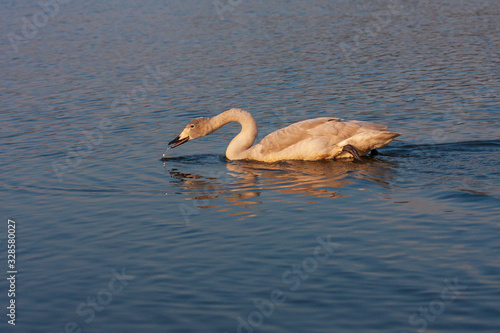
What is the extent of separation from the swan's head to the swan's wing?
1.68m

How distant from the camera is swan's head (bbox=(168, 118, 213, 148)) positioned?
14.9m

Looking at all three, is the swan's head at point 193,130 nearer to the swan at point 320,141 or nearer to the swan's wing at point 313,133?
the swan at point 320,141

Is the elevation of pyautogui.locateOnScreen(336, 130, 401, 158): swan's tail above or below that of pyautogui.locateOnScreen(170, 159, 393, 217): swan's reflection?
above

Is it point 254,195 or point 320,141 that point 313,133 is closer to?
point 320,141

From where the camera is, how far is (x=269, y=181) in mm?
12602

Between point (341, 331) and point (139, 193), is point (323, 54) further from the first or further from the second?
point (341, 331)

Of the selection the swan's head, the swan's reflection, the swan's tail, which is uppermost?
the swan's head

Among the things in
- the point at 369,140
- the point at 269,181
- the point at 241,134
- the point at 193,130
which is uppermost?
the point at 193,130

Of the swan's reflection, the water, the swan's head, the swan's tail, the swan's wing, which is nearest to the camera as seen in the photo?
the water

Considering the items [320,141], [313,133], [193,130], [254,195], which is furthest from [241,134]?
[254,195]

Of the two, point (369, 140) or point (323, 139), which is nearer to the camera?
point (369, 140)

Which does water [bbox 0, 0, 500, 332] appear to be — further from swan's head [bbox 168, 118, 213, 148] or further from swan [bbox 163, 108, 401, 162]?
swan's head [bbox 168, 118, 213, 148]

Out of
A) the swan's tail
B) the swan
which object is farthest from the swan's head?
the swan's tail

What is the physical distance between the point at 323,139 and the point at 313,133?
0.25 meters
